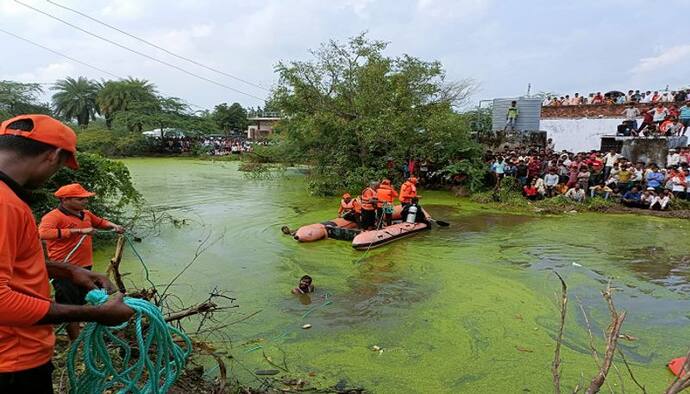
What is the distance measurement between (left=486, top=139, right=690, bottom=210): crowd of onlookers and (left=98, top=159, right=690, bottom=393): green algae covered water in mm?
1080

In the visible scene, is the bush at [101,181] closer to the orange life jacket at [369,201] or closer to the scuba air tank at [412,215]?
the orange life jacket at [369,201]

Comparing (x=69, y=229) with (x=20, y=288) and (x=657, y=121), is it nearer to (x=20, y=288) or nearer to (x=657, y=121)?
(x=20, y=288)

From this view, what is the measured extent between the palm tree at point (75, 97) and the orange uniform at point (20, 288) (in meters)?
44.3

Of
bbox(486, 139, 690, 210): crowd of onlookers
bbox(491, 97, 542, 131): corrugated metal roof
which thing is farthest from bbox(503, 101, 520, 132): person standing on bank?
bbox(486, 139, 690, 210): crowd of onlookers

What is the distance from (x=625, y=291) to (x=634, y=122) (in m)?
12.4

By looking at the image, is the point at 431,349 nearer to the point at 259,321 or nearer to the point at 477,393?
the point at 477,393

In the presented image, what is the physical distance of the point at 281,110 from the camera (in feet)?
61.3

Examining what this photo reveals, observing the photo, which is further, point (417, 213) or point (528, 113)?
point (528, 113)

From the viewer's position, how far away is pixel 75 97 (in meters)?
40.9

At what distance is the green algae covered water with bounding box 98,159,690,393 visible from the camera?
470cm

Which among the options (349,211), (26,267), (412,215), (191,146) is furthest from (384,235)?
(191,146)

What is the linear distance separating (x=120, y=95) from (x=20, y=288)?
4117 centimetres

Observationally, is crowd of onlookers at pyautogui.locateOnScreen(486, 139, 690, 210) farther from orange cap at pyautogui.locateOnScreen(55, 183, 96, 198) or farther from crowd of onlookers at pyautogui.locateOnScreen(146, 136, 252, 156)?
crowd of onlookers at pyautogui.locateOnScreen(146, 136, 252, 156)

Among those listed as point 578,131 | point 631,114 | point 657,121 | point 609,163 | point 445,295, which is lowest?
point 445,295
